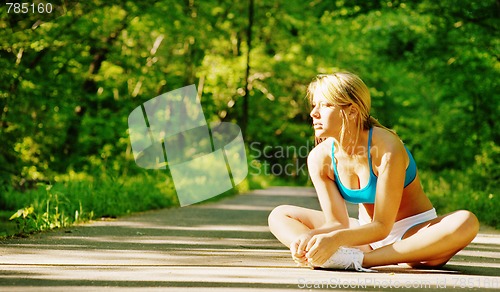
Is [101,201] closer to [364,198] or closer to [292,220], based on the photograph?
[292,220]

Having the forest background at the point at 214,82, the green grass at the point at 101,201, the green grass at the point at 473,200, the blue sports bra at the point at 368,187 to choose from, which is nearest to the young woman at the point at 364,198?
the blue sports bra at the point at 368,187

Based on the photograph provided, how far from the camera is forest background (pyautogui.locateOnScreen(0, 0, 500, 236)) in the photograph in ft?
44.8

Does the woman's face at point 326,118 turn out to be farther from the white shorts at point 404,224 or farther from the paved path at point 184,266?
the paved path at point 184,266

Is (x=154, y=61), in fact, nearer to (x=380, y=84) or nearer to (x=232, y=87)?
(x=232, y=87)

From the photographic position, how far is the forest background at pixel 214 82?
13664 millimetres

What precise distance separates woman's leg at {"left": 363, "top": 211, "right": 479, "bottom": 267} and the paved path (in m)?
0.09

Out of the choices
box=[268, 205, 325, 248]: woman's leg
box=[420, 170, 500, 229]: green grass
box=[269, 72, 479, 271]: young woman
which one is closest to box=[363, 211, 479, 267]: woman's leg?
box=[269, 72, 479, 271]: young woman

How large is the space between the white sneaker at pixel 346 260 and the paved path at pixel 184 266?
0.06 meters

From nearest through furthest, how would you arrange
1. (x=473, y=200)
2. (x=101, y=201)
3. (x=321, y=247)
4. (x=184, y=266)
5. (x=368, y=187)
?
(x=321, y=247) < (x=368, y=187) < (x=184, y=266) < (x=101, y=201) < (x=473, y=200)

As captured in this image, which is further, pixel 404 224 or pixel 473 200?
pixel 473 200

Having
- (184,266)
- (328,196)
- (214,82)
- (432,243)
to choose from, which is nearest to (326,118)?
(328,196)

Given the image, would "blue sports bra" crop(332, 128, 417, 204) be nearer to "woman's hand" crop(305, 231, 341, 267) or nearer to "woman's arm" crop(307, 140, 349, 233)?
"woman's arm" crop(307, 140, 349, 233)

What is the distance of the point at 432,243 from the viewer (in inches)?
192

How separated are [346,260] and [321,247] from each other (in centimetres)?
23
